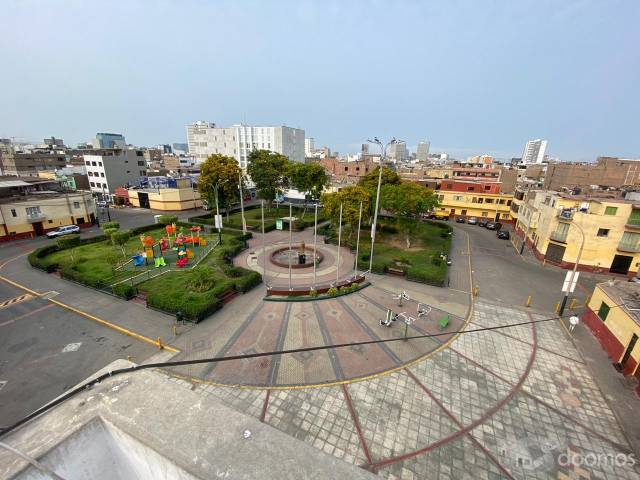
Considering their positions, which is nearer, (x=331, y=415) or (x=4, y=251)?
(x=331, y=415)

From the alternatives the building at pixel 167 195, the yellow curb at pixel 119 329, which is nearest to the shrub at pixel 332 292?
the yellow curb at pixel 119 329

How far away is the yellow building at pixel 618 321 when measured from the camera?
48.8 ft

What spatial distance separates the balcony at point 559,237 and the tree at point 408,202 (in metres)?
12.5

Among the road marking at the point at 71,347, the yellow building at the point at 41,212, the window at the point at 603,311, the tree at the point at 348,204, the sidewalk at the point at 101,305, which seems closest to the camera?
the road marking at the point at 71,347

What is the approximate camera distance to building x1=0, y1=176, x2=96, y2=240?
114 feet

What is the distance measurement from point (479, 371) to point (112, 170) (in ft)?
247

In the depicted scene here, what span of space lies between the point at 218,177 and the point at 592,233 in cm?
4491

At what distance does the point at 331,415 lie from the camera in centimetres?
1218

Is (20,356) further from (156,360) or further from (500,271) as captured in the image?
(500,271)

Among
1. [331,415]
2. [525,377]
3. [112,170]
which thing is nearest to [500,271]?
[525,377]

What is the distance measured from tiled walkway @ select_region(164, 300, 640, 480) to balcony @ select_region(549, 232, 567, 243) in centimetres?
1830

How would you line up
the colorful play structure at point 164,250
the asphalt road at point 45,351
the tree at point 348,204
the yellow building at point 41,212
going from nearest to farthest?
the asphalt road at point 45,351, the colorful play structure at point 164,250, the tree at point 348,204, the yellow building at point 41,212

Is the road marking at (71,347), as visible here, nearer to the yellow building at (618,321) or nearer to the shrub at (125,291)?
the shrub at (125,291)

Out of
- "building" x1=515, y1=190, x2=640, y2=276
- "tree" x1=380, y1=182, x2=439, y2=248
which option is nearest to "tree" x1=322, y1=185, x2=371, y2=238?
"tree" x1=380, y1=182, x2=439, y2=248
